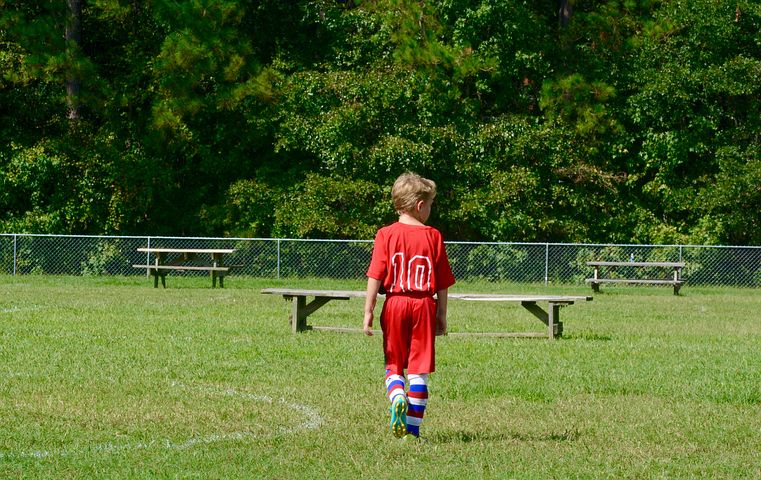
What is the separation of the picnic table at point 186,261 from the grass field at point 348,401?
24.6ft

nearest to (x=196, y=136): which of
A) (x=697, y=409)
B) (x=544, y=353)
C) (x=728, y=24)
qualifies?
(x=728, y=24)

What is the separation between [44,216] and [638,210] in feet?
53.4

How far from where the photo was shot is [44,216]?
31.3m

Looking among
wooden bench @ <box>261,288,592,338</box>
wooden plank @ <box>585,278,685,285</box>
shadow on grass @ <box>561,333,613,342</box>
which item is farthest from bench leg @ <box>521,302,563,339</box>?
wooden plank @ <box>585,278,685,285</box>

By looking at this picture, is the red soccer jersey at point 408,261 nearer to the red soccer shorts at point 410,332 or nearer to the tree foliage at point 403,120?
the red soccer shorts at point 410,332

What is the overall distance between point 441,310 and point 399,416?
74 cm

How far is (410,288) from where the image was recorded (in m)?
7.20

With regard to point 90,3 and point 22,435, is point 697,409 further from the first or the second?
point 90,3

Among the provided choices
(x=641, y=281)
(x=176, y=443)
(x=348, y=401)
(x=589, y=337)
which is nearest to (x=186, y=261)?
(x=641, y=281)

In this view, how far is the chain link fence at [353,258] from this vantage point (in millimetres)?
27391

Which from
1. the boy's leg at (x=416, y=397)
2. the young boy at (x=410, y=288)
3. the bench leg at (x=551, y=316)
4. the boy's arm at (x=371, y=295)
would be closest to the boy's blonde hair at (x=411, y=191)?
the young boy at (x=410, y=288)

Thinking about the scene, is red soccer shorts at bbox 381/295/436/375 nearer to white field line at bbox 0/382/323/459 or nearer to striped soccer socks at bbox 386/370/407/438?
striped soccer socks at bbox 386/370/407/438

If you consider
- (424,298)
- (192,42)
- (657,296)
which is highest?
(192,42)

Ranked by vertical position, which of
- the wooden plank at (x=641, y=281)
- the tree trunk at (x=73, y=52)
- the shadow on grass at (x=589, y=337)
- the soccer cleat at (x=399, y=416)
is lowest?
the wooden plank at (x=641, y=281)
